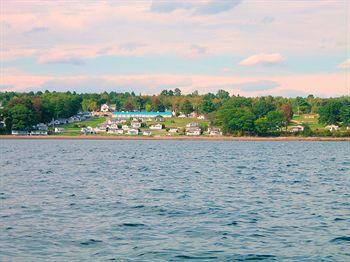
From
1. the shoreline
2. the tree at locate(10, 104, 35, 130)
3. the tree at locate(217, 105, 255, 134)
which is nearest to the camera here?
the shoreline

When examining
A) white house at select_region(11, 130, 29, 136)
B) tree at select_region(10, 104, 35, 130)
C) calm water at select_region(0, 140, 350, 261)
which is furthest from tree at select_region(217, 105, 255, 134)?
calm water at select_region(0, 140, 350, 261)

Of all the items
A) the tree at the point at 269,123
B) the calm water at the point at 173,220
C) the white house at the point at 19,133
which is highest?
the tree at the point at 269,123

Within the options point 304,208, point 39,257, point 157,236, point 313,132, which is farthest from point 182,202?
point 313,132

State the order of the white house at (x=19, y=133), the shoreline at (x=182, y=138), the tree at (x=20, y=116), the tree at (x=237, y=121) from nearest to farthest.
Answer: the shoreline at (x=182, y=138)
the tree at (x=237, y=121)
the tree at (x=20, y=116)
the white house at (x=19, y=133)

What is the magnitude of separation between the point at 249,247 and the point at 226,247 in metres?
0.88

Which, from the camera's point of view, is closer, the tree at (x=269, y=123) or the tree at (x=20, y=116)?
the tree at (x=269, y=123)

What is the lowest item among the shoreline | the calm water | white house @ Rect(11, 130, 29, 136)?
the calm water

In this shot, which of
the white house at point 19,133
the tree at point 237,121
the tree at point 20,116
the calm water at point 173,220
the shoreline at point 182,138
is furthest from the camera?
the white house at point 19,133

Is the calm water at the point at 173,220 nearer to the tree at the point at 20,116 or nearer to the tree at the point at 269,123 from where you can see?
the tree at the point at 269,123

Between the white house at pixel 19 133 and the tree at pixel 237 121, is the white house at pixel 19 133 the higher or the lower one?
the lower one

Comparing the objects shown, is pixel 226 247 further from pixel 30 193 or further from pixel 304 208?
pixel 30 193

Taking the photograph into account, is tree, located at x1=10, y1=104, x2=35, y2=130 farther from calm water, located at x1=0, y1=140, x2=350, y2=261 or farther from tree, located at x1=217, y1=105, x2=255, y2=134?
calm water, located at x1=0, y1=140, x2=350, y2=261

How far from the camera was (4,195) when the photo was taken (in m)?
37.3

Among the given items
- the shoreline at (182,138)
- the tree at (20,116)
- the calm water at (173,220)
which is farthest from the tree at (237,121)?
the calm water at (173,220)
